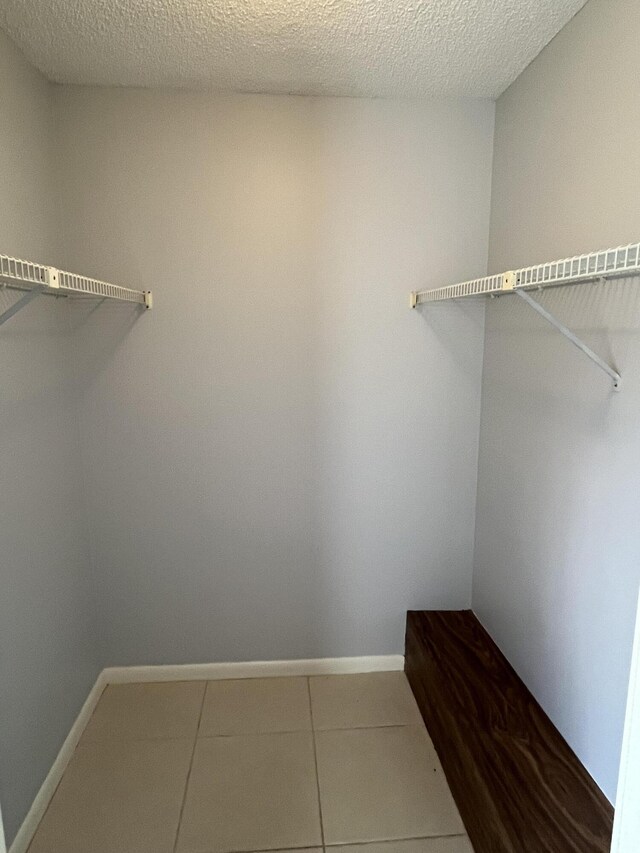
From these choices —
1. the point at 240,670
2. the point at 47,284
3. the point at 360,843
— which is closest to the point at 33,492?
the point at 47,284

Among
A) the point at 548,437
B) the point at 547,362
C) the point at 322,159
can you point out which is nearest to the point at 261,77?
the point at 322,159

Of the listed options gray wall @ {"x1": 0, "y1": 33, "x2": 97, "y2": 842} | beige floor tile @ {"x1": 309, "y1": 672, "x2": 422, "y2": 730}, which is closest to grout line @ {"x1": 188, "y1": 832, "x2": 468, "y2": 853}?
beige floor tile @ {"x1": 309, "y1": 672, "x2": 422, "y2": 730}

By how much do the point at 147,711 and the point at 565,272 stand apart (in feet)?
6.92

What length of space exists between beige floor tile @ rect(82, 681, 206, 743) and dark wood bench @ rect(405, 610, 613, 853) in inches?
35.3

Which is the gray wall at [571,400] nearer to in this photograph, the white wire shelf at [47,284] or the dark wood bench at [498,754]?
the dark wood bench at [498,754]

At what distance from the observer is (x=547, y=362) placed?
1.69 meters

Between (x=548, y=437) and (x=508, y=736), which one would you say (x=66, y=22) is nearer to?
(x=548, y=437)

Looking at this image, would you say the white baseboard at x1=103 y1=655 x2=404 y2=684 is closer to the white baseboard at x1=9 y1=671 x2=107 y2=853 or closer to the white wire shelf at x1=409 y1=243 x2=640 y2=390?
the white baseboard at x1=9 y1=671 x2=107 y2=853

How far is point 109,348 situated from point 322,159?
3.47ft

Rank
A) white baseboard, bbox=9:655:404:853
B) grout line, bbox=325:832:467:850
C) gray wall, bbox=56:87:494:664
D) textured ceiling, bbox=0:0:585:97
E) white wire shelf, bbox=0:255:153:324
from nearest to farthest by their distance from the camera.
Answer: white wire shelf, bbox=0:255:153:324 → textured ceiling, bbox=0:0:585:97 → grout line, bbox=325:832:467:850 → gray wall, bbox=56:87:494:664 → white baseboard, bbox=9:655:404:853

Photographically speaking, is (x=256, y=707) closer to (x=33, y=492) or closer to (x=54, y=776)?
(x=54, y=776)

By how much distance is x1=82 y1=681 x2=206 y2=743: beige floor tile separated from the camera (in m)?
2.04

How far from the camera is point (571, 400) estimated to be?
155 cm

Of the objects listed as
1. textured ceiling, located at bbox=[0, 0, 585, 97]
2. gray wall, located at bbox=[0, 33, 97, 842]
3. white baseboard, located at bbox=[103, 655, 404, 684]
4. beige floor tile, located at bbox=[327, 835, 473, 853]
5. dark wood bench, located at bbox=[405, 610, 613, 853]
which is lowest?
beige floor tile, located at bbox=[327, 835, 473, 853]
